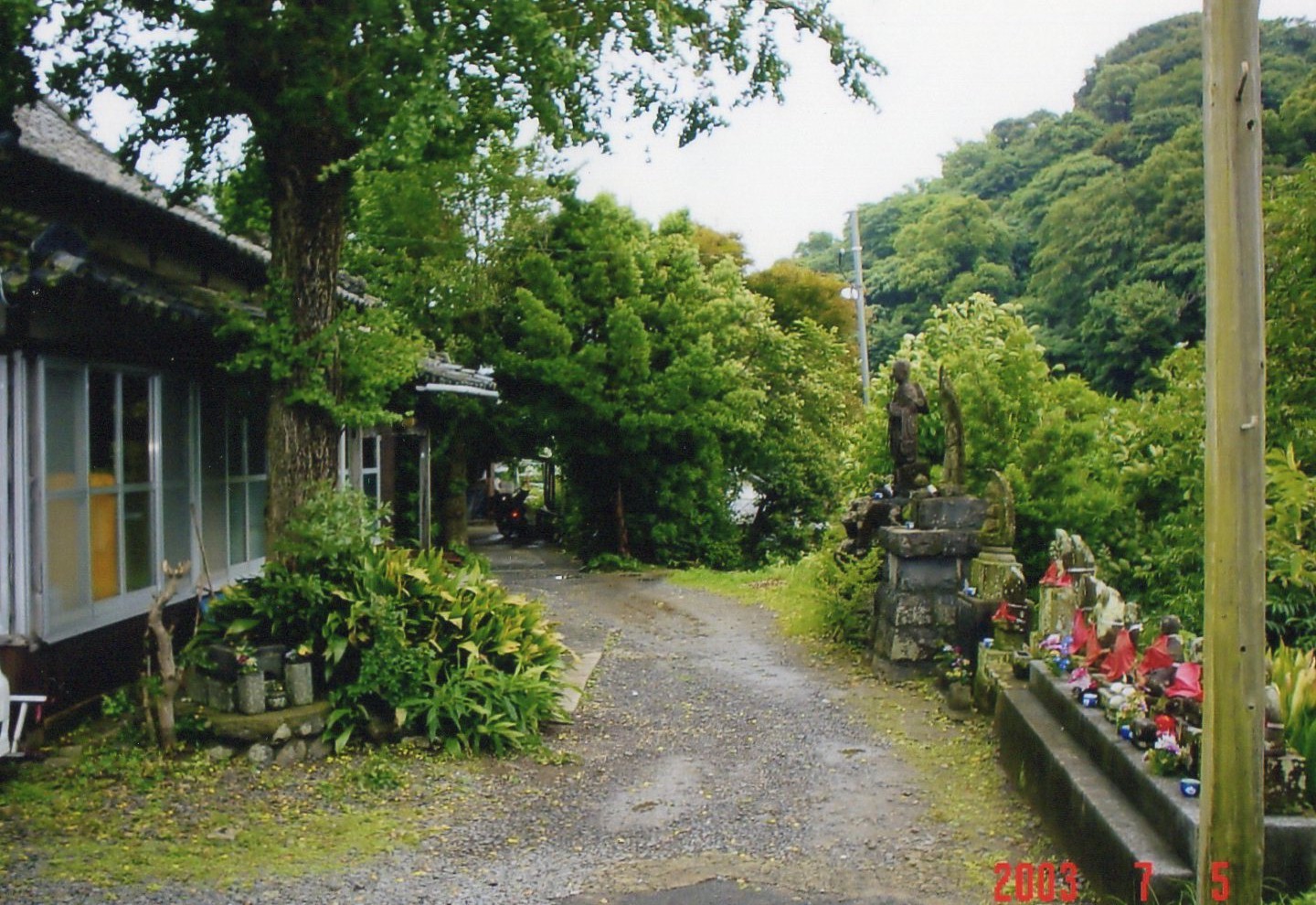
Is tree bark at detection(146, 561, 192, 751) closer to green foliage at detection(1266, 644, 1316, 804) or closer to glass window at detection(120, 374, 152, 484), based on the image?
glass window at detection(120, 374, 152, 484)

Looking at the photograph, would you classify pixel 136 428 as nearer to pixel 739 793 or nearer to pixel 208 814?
pixel 208 814

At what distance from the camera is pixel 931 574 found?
392 inches

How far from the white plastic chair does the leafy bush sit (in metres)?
1.17

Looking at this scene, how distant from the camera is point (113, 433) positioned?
25.5 ft

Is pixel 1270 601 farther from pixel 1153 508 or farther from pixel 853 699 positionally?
pixel 853 699

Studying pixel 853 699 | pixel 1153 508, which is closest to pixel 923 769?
pixel 853 699

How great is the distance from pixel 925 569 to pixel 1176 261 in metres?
21.2

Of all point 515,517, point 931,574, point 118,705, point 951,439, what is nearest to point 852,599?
point 931,574

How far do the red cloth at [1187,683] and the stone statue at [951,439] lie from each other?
5414 mm

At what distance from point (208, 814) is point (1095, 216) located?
96.7ft

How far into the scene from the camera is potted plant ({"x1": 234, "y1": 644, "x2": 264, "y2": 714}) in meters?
7.15

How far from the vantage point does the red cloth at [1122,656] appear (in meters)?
5.69

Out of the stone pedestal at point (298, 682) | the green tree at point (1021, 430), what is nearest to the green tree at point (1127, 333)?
the green tree at point (1021, 430)
